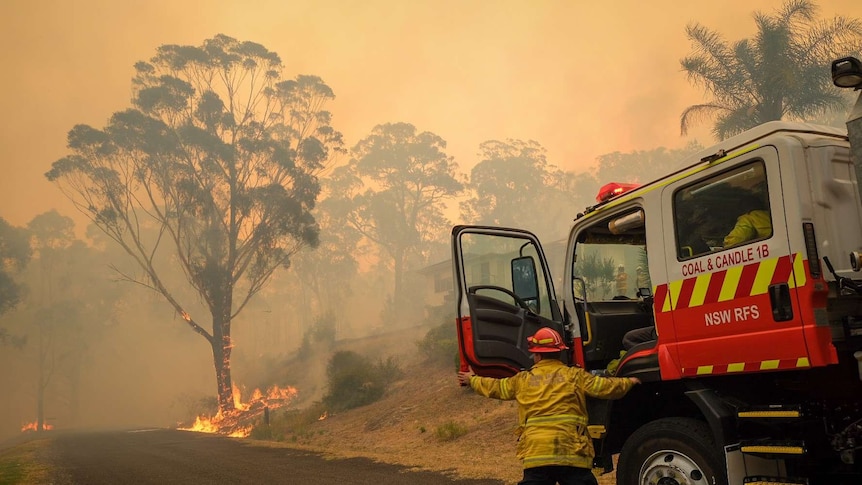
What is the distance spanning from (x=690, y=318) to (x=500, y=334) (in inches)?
76.0

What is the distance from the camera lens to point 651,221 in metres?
5.04

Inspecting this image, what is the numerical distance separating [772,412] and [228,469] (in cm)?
1098

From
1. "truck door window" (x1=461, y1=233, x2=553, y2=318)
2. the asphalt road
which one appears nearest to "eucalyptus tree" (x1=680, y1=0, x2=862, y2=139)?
"truck door window" (x1=461, y1=233, x2=553, y2=318)

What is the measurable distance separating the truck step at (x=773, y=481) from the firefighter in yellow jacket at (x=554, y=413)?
0.94m

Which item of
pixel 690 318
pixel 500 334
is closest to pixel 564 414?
pixel 690 318

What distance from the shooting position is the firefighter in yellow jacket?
428 centimetres

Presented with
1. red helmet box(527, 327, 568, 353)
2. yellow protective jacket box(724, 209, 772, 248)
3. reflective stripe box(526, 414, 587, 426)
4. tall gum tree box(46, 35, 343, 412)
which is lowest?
reflective stripe box(526, 414, 587, 426)

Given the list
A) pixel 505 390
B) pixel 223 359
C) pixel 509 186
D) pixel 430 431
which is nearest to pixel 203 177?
pixel 223 359

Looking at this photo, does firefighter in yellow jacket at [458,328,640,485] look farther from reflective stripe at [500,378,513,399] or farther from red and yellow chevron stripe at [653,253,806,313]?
red and yellow chevron stripe at [653,253,806,313]

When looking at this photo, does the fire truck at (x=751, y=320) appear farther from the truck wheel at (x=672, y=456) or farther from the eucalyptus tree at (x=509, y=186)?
the eucalyptus tree at (x=509, y=186)

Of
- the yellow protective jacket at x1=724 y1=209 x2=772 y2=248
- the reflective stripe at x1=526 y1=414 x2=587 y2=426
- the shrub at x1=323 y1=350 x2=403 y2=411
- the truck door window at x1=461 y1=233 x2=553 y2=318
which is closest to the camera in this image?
the yellow protective jacket at x1=724 y1=209 x2=772 y2=248

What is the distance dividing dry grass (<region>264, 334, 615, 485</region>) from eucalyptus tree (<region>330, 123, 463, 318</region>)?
4631 centimetres

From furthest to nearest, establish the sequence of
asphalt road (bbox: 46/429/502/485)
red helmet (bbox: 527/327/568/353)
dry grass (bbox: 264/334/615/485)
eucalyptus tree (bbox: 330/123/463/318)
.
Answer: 1. eucalyptus tree (bbox: 330/123/463/318)
2. dry grass (bbox: 264/334/615/485)
3. asphalt road (bbox: 46/429/502/485)
4. red helmet (bbox: 527/327/568/353)

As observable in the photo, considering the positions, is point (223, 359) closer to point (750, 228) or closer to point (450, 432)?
point (450, 432)
